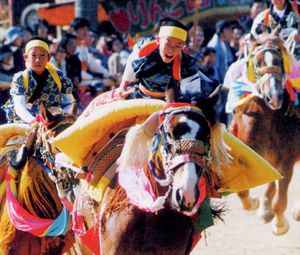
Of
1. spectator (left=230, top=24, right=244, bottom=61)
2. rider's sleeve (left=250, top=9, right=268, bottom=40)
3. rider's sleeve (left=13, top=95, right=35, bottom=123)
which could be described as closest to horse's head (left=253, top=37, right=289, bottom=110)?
rider's sleeve (left=250, top=9, right=268, bottom=40)

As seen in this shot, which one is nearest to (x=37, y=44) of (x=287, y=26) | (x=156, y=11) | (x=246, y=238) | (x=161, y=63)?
(x=161, y=63)

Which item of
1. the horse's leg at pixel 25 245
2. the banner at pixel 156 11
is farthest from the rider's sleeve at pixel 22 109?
the banner at pixel 156 11

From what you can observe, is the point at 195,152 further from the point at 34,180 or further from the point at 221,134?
the point at 34,180

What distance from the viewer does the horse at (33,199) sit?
7.86 m

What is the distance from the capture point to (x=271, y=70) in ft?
34.4

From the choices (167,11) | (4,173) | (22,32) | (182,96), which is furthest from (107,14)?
(182,96)

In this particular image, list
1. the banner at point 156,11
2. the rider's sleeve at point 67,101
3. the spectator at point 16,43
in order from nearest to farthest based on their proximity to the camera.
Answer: the rider's sleeve at point 67,101 < the spectator at point 16,43 < the banner at point 156,11

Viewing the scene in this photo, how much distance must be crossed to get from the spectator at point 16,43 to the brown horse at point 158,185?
24.2 feet

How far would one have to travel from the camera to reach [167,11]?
64.8ft

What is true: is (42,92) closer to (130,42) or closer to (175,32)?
(175,32)

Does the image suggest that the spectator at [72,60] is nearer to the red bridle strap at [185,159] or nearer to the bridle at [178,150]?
the bridle at [178,150]

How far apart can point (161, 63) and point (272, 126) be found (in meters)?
3.92

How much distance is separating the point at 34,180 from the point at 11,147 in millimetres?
374

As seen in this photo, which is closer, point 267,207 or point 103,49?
point 267,207
